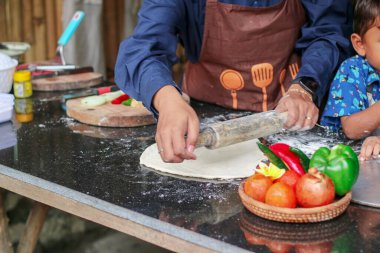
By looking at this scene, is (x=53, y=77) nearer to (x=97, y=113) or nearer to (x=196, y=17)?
(x=97, y=113)

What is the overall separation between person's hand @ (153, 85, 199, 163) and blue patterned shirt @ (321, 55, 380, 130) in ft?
2.33

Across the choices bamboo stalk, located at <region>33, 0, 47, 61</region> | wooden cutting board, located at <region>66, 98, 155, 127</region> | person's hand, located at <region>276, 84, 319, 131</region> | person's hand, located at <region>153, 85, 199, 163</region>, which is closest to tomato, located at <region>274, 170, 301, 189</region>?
person's hand, located at <region>153, 85, 199, 163</region>

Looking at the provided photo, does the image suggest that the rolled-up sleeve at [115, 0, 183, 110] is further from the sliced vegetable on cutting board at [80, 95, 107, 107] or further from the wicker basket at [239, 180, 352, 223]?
the wicker basket at [239, 180, 352, 223]

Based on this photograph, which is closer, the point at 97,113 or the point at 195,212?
the point at 195,212

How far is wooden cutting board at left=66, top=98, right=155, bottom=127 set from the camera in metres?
2.22

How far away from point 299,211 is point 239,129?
390 mm

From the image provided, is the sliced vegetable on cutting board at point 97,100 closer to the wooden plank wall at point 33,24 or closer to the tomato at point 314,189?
the tomato at point 314,189

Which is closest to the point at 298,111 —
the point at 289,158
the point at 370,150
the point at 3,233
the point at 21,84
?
the point at 370,150

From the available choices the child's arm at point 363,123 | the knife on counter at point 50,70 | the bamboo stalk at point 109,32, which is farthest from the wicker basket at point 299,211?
the bamboo stalk at point 109,32

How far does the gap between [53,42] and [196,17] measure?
2.66 metres

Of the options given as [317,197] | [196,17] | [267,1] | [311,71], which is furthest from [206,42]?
[317,197]

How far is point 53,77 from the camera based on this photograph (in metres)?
2.96

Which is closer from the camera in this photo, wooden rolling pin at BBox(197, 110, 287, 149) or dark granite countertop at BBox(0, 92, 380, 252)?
dark granite countertop at BBox(0, 92, 380, 252)

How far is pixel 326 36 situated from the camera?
2262 millimetres
